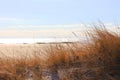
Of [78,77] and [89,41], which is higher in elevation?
[89,41]

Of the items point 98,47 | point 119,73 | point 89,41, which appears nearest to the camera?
point 119,73

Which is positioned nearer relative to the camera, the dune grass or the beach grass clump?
the dune grass

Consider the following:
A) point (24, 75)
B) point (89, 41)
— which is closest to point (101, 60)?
point (89, 41)

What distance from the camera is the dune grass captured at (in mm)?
5680

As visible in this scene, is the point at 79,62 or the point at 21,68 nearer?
the point at 79,62

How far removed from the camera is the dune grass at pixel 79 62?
18.6 feet

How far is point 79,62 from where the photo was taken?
6.02m

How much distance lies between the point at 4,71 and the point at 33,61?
0.68 metres

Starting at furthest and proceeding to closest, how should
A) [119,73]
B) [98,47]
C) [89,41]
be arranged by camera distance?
[89,41] → [98,47] → [119,73]

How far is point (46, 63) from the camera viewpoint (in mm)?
6238

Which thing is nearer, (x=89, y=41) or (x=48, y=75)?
(x=48, y=75)

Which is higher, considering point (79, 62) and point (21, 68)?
point (79, 62)

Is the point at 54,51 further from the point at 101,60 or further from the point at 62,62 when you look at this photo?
the point at 101,60

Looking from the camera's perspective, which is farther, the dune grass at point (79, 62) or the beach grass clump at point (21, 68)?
the beach grass clump at point (21, 68)
